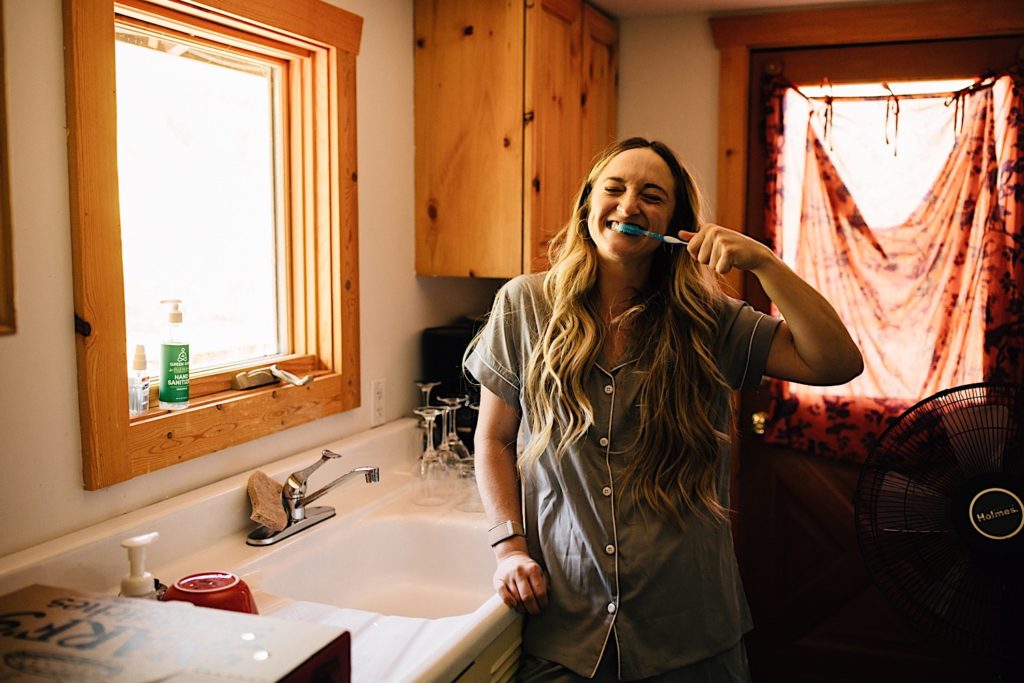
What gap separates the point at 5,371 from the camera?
1.39 metres

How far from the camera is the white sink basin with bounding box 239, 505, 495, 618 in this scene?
186 centimetres

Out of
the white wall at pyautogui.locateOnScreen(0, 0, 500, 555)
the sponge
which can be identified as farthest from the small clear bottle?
the sponge

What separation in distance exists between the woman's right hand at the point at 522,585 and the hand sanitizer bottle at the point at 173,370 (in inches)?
27.2

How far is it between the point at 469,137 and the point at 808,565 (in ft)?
5.66

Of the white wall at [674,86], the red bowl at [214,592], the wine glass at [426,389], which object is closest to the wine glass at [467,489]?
the wine glass at [426,389]

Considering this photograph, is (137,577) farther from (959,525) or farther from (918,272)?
(918,272)

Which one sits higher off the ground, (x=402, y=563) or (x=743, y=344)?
(x=743, y=344)

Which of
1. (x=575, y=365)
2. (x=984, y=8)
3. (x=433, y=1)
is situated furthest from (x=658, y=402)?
(x=984, y=8)

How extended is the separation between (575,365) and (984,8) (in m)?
1.95

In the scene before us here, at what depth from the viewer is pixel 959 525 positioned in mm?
1566

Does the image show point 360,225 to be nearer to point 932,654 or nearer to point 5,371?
point 5,371

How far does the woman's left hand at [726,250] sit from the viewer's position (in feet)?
4.66

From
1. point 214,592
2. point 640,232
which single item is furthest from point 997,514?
point 214,592

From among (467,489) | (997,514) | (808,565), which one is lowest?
(808,565)
